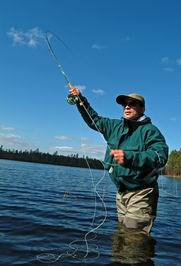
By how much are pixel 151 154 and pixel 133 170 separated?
2.09 ft

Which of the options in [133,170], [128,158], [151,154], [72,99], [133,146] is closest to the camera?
[128,158]

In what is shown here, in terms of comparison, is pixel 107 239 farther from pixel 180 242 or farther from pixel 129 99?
pixel 129 99

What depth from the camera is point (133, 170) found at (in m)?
6.95

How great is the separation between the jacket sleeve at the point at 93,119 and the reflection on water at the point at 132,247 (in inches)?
79.0

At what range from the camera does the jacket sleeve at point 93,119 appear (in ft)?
26.8

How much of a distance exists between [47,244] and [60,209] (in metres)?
5.59

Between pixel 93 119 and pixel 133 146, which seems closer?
pixel 133 146

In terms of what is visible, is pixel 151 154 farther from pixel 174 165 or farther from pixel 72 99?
pixel 174 165

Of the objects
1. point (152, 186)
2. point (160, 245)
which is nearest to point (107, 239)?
point (160, 245)

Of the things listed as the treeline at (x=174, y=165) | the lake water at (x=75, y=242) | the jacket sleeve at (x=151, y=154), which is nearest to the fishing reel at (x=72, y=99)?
the lake water at (x=75, y=242)

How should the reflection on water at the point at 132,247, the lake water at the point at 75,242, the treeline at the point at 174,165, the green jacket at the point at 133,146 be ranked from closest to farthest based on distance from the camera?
the green jacket at the point at 133,146 → the lake water at the point at 75,242 → the reflection on water at the point at 132,247 → the treeline at the point at 174,165

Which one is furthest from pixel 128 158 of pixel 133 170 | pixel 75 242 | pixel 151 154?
pixel 75 242

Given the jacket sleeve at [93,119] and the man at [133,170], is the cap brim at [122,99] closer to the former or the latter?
the man at [133,170]

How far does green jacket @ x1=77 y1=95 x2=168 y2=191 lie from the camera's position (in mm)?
6411
